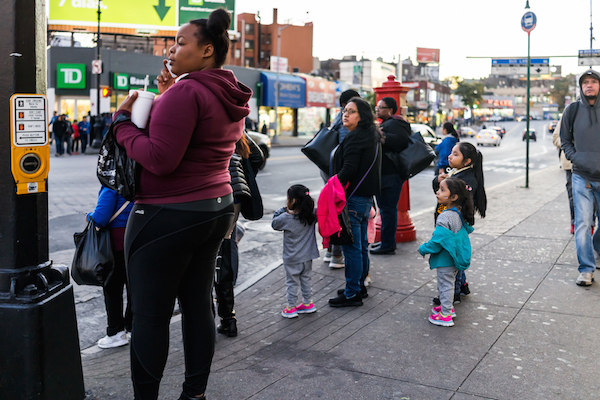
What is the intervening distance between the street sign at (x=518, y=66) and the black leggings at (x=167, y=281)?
50.1ft

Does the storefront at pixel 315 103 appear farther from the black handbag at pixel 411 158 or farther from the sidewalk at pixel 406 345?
the sidewalk at pixel 406 345

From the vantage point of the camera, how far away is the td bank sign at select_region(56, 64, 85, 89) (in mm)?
34312

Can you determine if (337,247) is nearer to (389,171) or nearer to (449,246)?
(389,171)

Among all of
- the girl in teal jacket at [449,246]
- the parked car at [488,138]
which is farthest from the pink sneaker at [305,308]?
the parked car at [488,138]

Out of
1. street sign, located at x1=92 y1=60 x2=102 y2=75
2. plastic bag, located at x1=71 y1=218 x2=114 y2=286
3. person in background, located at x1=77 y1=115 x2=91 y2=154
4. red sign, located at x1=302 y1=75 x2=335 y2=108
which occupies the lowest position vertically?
plastic bag, located at x1=71 y1=218 x2=114 y2=286

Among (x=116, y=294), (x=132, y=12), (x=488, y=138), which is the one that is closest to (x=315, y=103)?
(x=488, y=138)

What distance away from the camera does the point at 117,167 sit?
2.63 m

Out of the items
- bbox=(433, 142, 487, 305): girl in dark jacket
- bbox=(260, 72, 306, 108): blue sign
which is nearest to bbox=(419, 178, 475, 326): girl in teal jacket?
bbox=(433, 142, 487, 305): girl in dark jacket

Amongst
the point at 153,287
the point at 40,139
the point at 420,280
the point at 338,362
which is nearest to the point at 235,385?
the point at 338,362

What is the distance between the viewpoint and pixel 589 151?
5773mm

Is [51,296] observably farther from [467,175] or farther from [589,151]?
A: [589,151]

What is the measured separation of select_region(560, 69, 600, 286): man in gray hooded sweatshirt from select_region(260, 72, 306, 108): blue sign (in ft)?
135

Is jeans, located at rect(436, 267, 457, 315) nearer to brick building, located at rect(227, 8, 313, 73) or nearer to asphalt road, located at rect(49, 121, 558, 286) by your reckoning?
asphalt road, located at rect(49, 121, 558, 286)

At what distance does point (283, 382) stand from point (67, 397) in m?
1.21
